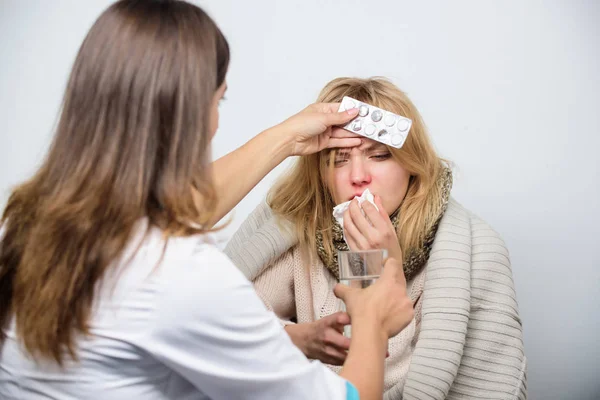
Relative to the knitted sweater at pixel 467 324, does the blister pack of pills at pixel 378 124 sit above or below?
above

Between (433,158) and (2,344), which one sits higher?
(433,158)

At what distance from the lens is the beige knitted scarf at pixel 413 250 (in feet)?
6.04

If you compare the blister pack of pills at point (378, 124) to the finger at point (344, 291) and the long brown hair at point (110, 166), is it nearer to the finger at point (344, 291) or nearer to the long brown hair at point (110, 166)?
the finger at point (344, 291)

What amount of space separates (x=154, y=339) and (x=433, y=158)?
109 cm


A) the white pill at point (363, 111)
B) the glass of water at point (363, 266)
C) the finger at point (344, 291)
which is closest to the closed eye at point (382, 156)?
the white pill at point (363, 111)

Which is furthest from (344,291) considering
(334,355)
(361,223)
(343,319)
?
(361,223)

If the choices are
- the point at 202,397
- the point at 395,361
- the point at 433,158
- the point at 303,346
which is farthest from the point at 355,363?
the point at 433,158

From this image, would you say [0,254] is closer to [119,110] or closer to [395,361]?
[119,110]

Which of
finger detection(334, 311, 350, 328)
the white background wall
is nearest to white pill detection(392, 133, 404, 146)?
finger detection(334, 311, 350, 328)

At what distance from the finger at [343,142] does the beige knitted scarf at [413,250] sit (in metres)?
0.21

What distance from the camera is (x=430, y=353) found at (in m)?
1.67

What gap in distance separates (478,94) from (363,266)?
1.23 m

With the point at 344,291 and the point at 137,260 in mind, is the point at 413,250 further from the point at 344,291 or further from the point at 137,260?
the point at 137,260

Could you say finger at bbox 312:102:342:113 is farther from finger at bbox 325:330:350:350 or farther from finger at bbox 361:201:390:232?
finger at bbox 325:330:350:350
